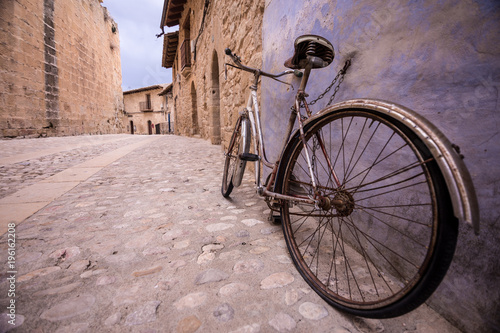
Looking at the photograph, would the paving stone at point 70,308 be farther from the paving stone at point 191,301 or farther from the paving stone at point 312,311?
the paving stone at point 312,311

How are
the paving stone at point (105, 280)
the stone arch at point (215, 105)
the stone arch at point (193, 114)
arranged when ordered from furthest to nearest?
the stone arch at point (193, 114), the stone arch at point (215, 105), the paving stone at point (105, 280)

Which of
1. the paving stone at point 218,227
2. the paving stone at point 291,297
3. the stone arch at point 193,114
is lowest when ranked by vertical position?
the paving stone at point 291,297

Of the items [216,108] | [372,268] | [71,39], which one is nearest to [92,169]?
[372,268]

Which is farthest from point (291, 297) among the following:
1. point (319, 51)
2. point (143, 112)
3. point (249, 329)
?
point (143, 112)

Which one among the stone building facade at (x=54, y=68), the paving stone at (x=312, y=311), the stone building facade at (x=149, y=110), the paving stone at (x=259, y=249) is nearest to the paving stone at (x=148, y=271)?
the paving stone at (x=259, y=249)

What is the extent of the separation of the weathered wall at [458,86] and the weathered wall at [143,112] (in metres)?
35.2

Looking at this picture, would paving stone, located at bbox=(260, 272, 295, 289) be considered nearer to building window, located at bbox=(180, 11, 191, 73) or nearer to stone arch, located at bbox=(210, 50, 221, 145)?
stone arch, located at bbox=(210, 50, 221, 145)

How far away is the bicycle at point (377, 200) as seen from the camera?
733mm

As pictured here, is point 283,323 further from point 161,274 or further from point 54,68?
point 54,68

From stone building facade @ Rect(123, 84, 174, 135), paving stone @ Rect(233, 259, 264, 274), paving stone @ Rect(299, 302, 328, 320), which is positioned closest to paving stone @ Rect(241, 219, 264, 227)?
paving stone @ Rect(233, 259, 264, 274)

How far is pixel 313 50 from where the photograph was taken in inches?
49.6

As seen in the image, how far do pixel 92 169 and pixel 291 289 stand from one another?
13.4ft

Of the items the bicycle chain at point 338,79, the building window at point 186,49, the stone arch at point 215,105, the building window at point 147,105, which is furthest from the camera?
the building window at point 147,105

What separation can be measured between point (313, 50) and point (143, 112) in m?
38.2
